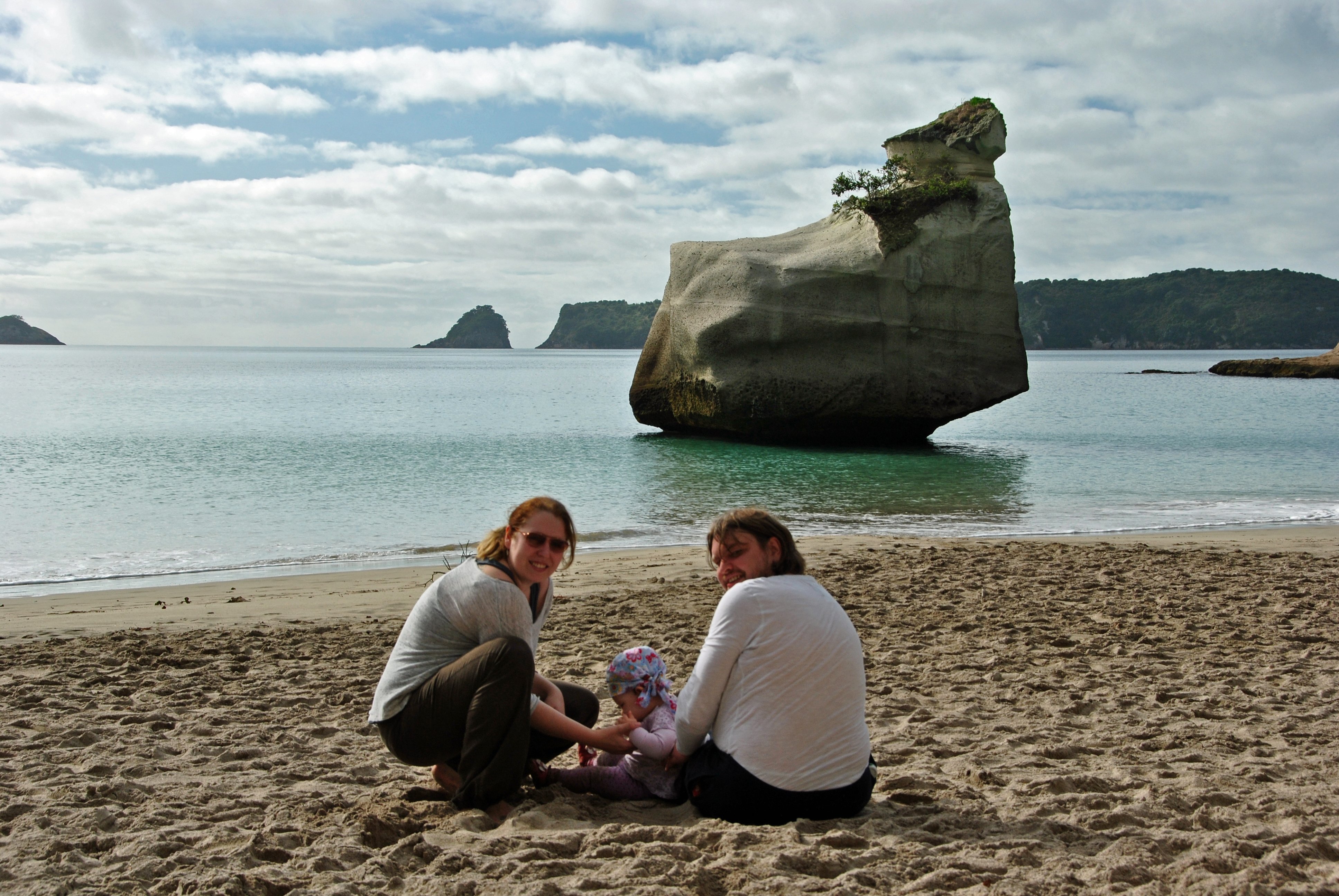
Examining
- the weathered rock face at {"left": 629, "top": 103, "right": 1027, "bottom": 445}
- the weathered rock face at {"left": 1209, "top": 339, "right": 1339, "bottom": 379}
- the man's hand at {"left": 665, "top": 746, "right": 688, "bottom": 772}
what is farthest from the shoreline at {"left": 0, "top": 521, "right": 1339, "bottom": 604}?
the weathered rock face at {"left": 1209, "top": 339, "right": 1339, "bottom": 379}

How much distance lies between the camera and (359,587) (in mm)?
9711

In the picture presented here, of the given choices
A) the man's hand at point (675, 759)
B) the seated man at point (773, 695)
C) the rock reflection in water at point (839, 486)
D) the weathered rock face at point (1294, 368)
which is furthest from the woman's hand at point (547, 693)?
the weathered rock face at point (1294, 368)

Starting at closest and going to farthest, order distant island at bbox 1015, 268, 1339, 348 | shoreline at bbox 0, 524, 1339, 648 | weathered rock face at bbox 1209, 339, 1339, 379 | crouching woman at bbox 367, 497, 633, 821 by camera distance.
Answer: crouching woman at bbox 367, 497, 633, 821 → shoreline at bbox 0, 524, 1339, 648 → weathered rock face at bbox 1209, 339, 1339, 379 → distant island at bbox 1015, 268, 1339, 348

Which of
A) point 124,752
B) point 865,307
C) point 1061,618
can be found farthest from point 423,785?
point 865,307

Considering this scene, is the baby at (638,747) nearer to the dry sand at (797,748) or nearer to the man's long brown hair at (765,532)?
the dry sand at (797,748)

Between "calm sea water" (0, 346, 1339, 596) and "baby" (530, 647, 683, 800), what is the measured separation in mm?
7893

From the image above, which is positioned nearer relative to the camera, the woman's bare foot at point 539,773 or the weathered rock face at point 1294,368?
the woman's bare foot at point 539,773

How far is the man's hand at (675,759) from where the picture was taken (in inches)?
151

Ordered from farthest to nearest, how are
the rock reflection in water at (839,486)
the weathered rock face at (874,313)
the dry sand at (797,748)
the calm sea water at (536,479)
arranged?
the weathered rock face at (874,313), the rock reflection in water at (839,486), the calm sea water at (536,479), the dry sand at (797,748)

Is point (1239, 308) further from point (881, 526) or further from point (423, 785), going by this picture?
point (423, 785)

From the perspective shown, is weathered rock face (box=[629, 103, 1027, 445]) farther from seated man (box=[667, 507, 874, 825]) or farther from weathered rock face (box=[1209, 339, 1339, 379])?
weathered rock face (box=[1209, 339, 1339, 379])

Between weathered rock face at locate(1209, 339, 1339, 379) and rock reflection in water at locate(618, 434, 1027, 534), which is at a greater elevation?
weathered rock face at locate(1209, 339, 1339, 379)

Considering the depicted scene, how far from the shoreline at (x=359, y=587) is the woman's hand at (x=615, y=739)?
14.8 feet

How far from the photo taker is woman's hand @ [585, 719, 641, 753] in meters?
3.97
